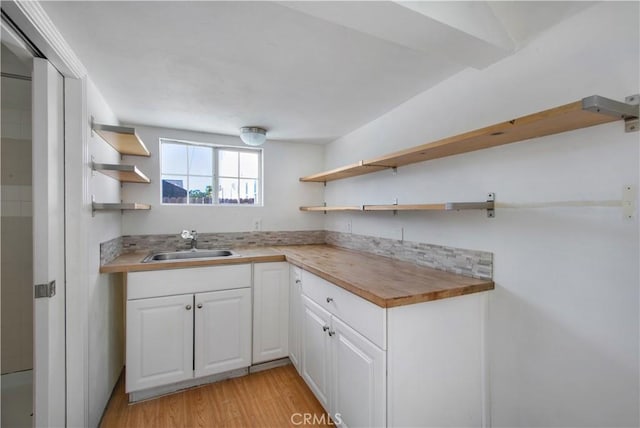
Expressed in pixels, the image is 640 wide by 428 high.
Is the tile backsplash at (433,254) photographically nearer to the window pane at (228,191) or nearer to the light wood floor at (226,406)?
the light wood floor at (226,406)

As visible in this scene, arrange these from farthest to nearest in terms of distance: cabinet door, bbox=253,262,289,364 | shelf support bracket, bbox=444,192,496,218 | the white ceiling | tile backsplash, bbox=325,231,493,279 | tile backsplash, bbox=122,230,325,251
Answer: tile backsplash, bbox=122,230,325,251, cabinet door, bbox=253,262,289,364, tile backsplash, bbox=325,231,493,279, shelf support bracket, bbox=444,192,496,218, the white ceiling

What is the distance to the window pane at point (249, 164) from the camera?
300cm

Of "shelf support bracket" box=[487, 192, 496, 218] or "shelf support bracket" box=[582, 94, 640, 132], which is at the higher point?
"shelf support bracket" box=[582, 94, 640, 132]

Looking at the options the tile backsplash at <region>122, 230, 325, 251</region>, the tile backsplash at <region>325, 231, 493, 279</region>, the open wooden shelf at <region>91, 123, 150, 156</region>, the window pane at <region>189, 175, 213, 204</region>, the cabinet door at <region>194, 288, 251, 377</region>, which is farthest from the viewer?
the window pane at <region>189, 175, 213, 204</region>

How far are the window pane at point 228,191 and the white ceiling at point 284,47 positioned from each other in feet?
3.02

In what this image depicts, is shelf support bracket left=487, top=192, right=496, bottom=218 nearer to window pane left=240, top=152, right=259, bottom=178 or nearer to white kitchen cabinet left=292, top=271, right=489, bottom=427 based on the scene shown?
white kitchen cabinet left=292, top=271, right=489, bottom=427

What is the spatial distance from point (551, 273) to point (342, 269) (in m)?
1.03

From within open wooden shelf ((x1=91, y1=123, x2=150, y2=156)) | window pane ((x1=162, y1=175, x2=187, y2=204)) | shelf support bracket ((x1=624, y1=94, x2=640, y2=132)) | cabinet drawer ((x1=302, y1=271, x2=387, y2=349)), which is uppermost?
open wooden shelf ((x1=91, y1=123, x2=150, y2=156))

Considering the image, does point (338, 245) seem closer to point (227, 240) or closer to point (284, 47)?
point (227, 240)

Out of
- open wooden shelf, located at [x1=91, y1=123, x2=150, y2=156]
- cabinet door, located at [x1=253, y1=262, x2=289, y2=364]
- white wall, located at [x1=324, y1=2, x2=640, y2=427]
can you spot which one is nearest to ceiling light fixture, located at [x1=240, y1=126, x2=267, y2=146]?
open wooden shelf, located at [x1=91, y1=123, x2=150, y2=156]

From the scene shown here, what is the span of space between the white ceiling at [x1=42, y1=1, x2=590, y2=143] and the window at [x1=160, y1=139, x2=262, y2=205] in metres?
0.66

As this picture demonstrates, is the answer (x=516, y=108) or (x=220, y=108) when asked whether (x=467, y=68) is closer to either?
(x=516, y=108)

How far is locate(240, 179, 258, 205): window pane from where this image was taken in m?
2.99

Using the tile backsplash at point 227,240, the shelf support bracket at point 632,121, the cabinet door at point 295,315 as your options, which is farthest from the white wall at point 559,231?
the tile backsplash at point 227,240
